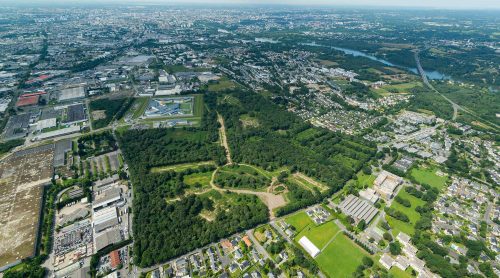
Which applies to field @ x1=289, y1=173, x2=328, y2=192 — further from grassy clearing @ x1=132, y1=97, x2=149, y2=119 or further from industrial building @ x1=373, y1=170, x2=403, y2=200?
grassy clearing @ x1=132, y1=97, x2=149, y2=119

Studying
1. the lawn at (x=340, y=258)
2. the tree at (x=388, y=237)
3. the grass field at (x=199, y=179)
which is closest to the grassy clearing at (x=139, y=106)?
the grass field at (x=199, y=179)

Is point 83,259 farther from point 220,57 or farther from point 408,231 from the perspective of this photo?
point 220,57

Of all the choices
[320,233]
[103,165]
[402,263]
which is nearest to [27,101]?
[103,165]

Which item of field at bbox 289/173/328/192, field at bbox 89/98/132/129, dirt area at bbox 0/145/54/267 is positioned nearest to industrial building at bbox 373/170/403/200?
field at bbox 289/173/328/192

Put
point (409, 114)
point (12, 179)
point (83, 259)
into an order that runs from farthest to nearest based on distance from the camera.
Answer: point (409, 114) < point (12, 179) < point (83, 259)

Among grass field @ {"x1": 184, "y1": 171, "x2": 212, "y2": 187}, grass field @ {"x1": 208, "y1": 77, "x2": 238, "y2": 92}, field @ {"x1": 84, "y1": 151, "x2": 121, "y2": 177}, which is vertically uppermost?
grass field @ {"x1": 208, "y1": 77, "x2": 238, "y2": 92}

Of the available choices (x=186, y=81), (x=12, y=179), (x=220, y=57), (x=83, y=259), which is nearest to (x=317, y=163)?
(x=83, y=259)
